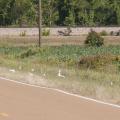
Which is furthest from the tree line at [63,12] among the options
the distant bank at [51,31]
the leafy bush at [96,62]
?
the leafy bush at [96,62]

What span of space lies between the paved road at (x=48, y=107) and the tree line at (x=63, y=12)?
81.0 metres

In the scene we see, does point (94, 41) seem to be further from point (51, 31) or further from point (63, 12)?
point (63, 12)

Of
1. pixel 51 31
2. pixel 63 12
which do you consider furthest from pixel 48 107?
pixel 63 12

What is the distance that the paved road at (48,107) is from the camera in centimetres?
1173

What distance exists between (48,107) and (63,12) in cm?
9004

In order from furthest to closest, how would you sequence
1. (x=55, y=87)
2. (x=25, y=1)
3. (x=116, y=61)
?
1. (x=25, y=1)
2. (x=116, y=61)
3. (x=55, y=87)

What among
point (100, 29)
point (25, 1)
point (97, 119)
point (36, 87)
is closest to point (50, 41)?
point (100, 29)

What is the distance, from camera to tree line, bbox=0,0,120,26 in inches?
3861

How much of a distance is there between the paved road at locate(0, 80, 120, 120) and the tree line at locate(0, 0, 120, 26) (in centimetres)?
8101

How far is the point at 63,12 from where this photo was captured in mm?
102625

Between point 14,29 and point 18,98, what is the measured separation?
7037cm

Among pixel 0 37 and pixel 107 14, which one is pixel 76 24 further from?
pixel 0 37

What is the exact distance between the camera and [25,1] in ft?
325

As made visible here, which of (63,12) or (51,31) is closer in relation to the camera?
(51,31)
